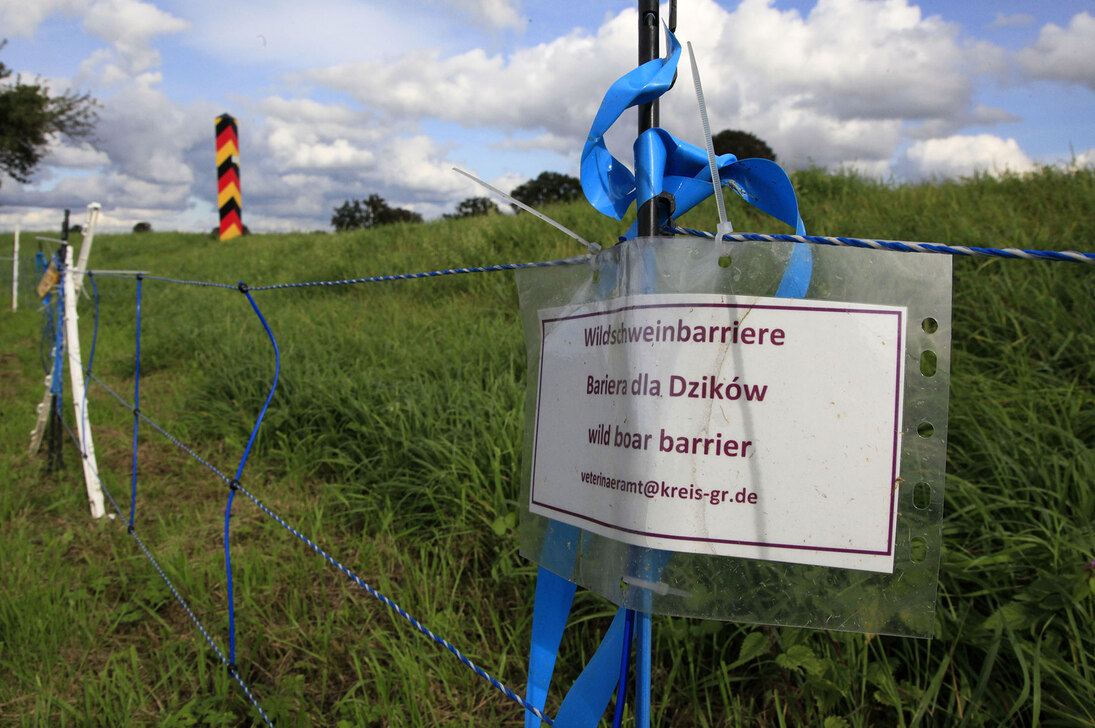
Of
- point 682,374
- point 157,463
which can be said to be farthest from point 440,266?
point 682,374

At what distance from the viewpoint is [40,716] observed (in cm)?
164

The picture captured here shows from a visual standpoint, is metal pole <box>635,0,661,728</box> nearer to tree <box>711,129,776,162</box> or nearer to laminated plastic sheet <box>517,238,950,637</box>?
laminated plastic sheet <box>517,238,950,637</box>

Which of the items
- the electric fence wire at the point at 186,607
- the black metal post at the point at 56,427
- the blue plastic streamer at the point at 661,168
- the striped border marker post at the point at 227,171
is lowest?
the electric fence wire at the point at 186,607

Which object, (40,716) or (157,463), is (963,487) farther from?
(157,463)

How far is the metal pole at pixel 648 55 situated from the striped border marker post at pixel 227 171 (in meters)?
11.4

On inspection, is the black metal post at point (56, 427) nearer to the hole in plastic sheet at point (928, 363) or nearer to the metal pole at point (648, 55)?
the metal pole at point (648, 55)

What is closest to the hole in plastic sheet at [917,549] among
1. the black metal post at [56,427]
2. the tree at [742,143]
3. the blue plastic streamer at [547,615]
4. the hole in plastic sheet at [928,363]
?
the hole in plastic sheet at [928,363]

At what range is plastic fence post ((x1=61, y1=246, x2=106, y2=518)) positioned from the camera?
284 centimetres

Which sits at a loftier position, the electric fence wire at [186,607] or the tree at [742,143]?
the tree at [742,143]

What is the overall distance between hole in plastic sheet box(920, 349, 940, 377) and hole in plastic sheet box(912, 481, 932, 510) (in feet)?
0.34

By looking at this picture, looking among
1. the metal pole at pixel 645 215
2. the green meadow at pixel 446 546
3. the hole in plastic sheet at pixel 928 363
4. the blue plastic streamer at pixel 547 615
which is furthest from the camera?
the green meadow at pixel 446 546

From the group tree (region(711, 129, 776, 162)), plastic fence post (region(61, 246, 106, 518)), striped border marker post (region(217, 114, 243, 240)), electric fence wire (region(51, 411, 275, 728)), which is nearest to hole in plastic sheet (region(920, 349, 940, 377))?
electric fence wire (region(51, 411, 275, 728))

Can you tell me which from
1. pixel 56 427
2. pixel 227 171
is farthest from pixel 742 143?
pixel 56 427

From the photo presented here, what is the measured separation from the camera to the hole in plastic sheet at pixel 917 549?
609 mm
